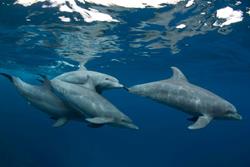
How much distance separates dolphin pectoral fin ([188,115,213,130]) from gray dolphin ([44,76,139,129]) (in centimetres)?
194

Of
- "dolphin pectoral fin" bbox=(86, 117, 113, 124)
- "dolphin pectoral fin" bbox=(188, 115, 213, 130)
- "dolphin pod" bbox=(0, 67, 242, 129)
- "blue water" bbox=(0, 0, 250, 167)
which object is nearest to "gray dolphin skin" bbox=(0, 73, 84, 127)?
"dolphin pod" bbox=(0, 67, 242, 129)

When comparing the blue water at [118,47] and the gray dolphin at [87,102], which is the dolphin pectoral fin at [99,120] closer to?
the gray dolphin at [87,102]

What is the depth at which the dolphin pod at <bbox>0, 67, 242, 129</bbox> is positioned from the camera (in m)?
8.51

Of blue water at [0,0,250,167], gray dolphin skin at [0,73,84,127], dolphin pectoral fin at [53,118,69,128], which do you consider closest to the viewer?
dolphin pectoral fin at [53,118,69,128]

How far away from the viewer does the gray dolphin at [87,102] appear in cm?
843

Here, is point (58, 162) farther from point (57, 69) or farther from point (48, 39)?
point (48, 39)

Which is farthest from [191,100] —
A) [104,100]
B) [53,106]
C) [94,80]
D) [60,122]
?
[53,106]

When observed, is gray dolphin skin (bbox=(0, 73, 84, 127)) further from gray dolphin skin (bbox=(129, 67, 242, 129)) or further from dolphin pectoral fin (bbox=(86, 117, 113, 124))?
gray dolphin skin (bbox=(129, 67, 242, 129))

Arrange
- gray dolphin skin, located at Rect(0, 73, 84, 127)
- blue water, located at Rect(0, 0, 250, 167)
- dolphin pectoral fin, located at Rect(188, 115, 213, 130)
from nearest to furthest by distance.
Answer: dolphin pectoral fin, located at Rect(188, 115, 213, 130), gray dolphin skin, located at Rect(0, 73, 84, 127), blue water, located at Rect(0, 0, 250, 167)

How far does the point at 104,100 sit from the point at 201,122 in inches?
104

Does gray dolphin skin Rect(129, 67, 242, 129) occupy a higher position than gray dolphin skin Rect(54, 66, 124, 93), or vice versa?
gray dolphin skin Rect(54, 66, 124, 93)

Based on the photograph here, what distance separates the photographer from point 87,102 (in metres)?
8.40

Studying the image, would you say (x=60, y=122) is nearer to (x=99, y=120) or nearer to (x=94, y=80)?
(x=99, y=120)

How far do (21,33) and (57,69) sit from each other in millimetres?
17742
